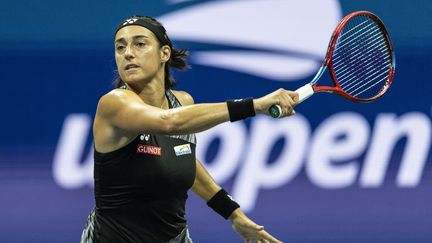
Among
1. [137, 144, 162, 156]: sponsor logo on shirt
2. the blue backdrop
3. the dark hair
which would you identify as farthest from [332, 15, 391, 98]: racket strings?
[137, 144, 162, 156]: sponsor logo on shirt

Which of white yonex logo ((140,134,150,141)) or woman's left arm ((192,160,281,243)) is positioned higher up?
white yonex logo ((140,134,150,141))

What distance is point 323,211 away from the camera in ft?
18.9

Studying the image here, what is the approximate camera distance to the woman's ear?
3.97m

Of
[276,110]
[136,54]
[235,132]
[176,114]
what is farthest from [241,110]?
[235,132]

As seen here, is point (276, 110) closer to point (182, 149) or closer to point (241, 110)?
point (241, 110)

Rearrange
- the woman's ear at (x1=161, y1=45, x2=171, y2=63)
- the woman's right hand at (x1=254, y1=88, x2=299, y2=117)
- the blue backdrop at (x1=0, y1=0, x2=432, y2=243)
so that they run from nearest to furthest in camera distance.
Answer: the woman's right hand at (x1=254, y1=88, x2=299, y2=117) < the woman's ear at (x1=161, y1=45, x2=171, y2=63) < the blue backdrop at (x1=0, y1=0, x2=432, y2=243)

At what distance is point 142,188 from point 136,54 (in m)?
0.61

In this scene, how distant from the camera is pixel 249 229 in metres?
4.17

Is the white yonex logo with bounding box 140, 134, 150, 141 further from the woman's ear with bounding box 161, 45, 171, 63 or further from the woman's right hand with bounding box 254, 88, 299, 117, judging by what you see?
the woman's right hand with bounding box 254, 88, 299, 117

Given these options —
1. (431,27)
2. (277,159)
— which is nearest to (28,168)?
(277,159)

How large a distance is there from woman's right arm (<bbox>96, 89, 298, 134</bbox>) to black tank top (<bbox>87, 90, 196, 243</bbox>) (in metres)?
0.21

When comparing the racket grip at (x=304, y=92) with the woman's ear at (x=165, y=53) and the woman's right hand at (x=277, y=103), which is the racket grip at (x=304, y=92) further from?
the woman's ear at (x=165, y=53)

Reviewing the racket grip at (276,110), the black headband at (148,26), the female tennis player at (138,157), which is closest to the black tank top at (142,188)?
the female tennis player at (138,157)

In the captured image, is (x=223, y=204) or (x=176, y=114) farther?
(x=223, y=204)
